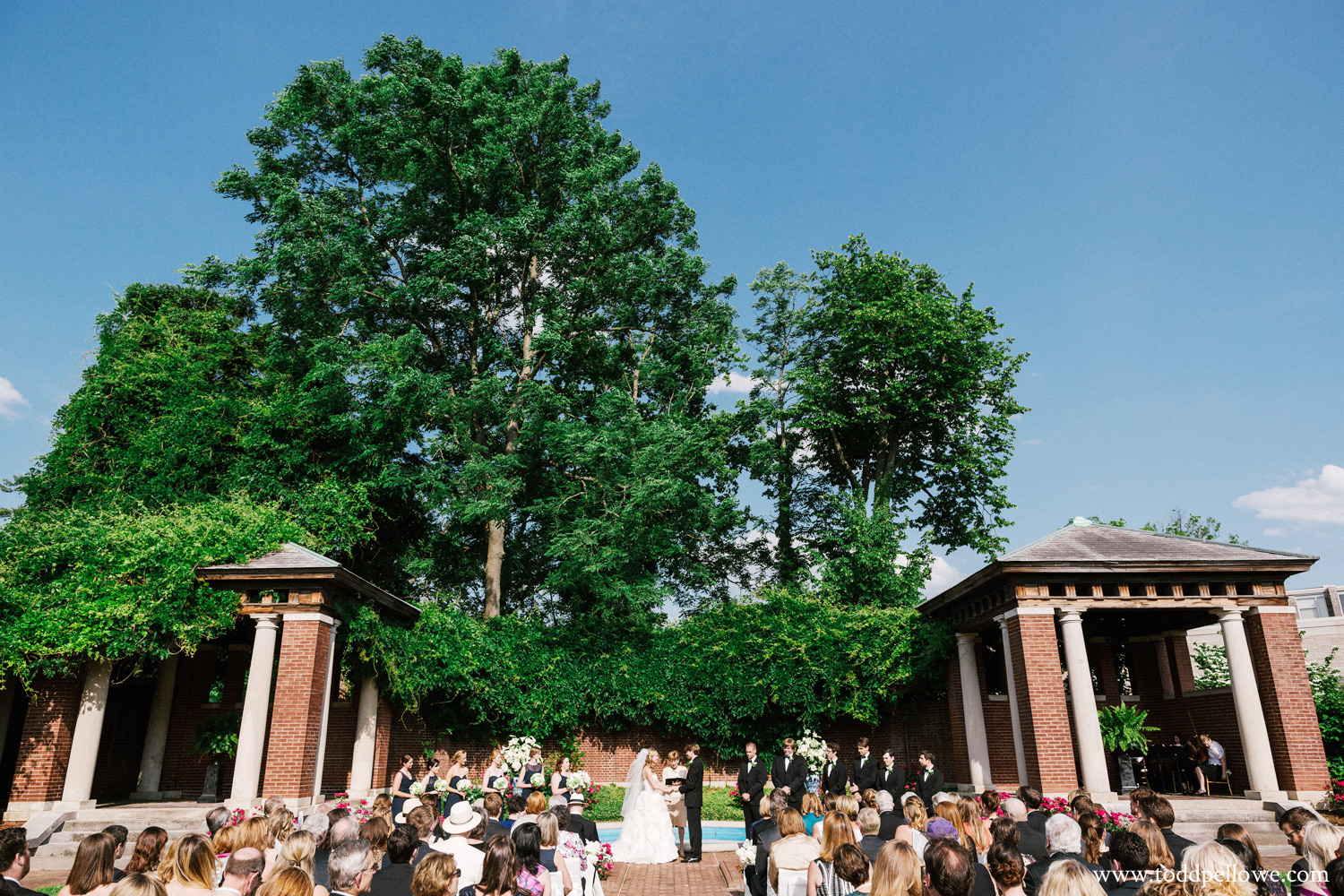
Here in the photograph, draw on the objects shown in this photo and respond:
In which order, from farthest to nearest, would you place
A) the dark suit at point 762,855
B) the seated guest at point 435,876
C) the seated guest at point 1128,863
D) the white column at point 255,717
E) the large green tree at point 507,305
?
the large green tree at point 507,305, the white column at point 255,717, the dark suit at point 762,855, the seated guest at point 1128,863, the seated guest at point 435,876

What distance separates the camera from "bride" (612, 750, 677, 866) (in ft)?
44.8

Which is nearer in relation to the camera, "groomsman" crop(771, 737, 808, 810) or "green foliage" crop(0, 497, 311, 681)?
"groomsman" crop(771, 737, 808, 810)

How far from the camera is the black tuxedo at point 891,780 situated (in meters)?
13.0

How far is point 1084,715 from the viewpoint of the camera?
632 inches

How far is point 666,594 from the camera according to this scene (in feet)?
75.8

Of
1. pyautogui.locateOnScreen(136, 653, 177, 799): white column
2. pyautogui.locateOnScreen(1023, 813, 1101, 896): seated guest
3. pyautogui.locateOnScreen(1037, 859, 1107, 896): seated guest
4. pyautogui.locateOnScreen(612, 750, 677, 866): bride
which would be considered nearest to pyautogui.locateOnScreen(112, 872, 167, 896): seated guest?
pyautogui.locateOnScreen(1037, 859, 1107, 896): seated guest

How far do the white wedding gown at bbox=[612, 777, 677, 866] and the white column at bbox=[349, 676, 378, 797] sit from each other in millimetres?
7820

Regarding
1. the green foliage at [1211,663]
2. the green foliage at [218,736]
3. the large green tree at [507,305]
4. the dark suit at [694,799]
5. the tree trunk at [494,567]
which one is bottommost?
the dark suit at [694,799]

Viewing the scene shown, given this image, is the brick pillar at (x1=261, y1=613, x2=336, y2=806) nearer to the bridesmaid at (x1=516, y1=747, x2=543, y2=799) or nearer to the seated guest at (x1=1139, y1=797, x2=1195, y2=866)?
the bridesmaid at (x1=516, y1=747, x2=543, y2=799)

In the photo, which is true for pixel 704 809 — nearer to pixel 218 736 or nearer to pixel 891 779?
pixel 891 779

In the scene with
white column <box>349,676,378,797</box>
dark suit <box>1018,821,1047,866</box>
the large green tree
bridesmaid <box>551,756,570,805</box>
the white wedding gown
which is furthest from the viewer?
the large green tree

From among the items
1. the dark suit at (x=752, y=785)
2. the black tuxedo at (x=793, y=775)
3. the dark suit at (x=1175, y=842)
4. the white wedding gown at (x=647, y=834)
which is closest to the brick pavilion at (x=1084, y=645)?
the black tuxedo at (x=793, y=775)

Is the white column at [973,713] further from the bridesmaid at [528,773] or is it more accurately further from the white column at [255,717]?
the white column at [255,717]

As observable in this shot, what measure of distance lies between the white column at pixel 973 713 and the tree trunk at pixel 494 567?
12.6 metres
